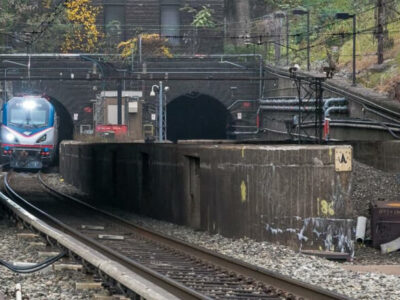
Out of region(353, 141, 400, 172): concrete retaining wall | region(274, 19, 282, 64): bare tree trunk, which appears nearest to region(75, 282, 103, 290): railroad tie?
region(353, 141, 400, 172): concrete retaining wall

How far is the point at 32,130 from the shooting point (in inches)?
1892

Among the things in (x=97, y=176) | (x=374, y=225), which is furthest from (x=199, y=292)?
(x=97, y=176)

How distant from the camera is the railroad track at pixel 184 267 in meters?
10.8

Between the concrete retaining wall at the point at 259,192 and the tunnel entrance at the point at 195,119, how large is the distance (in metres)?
42.9

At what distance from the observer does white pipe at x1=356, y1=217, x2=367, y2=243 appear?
17953 millimetres

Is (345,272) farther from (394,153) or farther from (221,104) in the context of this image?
(221,104)

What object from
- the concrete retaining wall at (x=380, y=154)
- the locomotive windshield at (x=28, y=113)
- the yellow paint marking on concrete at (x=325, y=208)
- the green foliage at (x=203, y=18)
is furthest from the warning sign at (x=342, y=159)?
the green foliage at (x=203, y=18)

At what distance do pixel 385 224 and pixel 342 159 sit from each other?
91.5 inches

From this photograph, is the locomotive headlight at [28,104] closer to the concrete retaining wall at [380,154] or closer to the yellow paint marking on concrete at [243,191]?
the concrete retaining wall at [380,154]

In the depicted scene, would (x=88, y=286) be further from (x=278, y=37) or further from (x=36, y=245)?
(x=278, y=37)

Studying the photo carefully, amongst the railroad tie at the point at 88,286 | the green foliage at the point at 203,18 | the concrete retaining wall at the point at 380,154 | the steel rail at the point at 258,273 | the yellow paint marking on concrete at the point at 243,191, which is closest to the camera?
the steel rail at the point at 258,273

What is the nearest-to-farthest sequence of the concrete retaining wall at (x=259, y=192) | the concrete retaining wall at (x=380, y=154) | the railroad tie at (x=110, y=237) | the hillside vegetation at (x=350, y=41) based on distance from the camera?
the concrete retaining wall at (x=259, y=192)
the railroad tie at (x=110, y=237)
the concrete retaining wall at (x=380, y=154)
the hillside vegetation at (x=350, y=41)

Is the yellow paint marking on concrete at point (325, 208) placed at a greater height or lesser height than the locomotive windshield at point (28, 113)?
lesser

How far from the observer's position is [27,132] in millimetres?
48062
